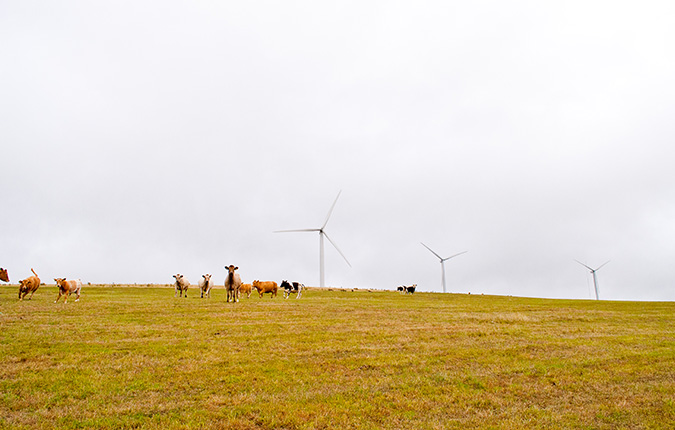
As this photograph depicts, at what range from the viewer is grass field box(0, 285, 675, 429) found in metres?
9.43

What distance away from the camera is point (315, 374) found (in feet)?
Answer: 41.3

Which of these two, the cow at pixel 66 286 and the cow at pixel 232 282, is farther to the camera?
the cow at pixel 232 282

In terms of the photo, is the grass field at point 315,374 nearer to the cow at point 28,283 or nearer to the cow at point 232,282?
the cow at point 28,283

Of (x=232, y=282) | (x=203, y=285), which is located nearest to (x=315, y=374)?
(x=232, y=282)

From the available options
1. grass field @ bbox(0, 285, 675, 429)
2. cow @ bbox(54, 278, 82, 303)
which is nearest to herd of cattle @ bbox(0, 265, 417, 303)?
cow @ bbox(54, 278, 82, 303)

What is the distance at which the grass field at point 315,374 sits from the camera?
9.43 m

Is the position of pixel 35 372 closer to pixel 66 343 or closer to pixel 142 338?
pixel 66 343

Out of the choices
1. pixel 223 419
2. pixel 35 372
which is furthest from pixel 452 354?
pixel 35 372

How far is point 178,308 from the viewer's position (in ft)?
81.5

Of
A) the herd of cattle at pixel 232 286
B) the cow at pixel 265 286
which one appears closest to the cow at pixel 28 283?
the herd of cattle at pixel 232 286

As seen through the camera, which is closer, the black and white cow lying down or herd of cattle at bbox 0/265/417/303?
herd of cattle at bbox 0/265/417/303

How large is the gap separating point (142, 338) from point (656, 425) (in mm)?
16389

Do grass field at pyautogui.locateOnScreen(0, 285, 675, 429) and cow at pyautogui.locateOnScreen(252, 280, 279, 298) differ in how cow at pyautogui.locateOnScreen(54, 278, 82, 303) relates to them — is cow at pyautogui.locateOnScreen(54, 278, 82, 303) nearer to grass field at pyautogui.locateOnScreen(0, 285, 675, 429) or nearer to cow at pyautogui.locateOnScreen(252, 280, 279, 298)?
grass field at pyautogui.locateOnScreen(0, 285, 675, 429)

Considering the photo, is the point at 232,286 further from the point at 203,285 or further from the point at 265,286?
the point at 265,286
